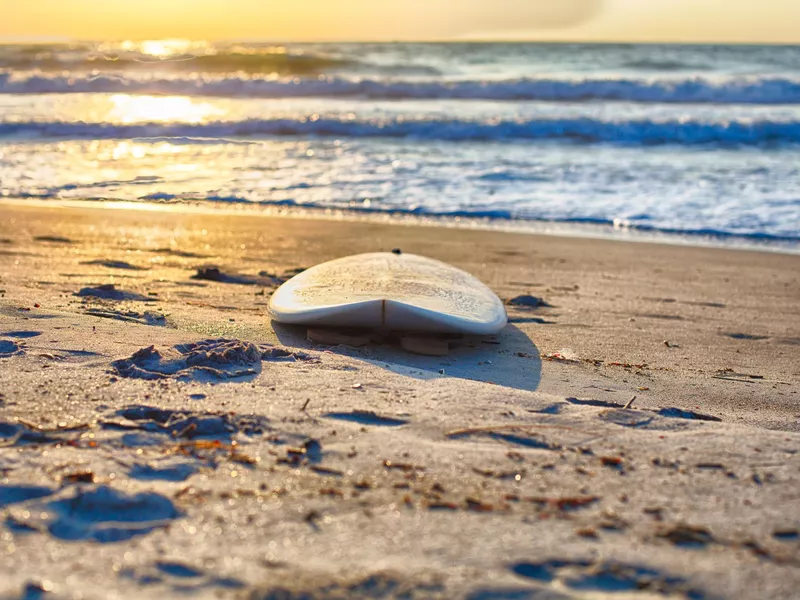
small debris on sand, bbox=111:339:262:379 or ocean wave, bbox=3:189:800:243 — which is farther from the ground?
ocean wave, bbox=3:189:800:243

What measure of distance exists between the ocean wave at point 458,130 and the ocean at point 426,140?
5 centimetres

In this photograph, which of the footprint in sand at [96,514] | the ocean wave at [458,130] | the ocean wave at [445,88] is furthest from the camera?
the ocean wave at [445,88]

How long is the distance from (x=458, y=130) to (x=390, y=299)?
34.3ft

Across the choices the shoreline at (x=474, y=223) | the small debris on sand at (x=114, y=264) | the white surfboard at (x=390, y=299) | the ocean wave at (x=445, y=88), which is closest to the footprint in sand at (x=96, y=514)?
the white surfboard at (x=390, y=299)

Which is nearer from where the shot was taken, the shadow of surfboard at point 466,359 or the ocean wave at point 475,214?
the shadow of surfboard at point 466,359

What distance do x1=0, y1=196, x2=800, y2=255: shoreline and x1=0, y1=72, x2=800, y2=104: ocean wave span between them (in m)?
12.5

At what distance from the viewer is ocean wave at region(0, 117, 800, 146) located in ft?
43.6

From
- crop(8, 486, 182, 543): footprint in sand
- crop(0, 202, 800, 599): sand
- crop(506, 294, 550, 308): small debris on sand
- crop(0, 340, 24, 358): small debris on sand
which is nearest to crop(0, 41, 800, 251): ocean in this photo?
crop(506, 294, 550, 308): small debris on sand

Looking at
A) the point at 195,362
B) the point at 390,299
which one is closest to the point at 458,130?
the point at 390,299

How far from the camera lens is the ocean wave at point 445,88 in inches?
800

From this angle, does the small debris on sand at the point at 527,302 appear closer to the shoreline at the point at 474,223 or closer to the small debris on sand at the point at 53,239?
the shoreline at the point at 474,223

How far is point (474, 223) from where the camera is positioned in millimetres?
7684

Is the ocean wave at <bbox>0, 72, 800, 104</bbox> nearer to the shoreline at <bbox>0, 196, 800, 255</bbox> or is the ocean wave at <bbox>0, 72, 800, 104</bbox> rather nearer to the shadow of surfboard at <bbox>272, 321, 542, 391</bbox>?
the shoreline at <bbox>0, 196, 800, 255</bbox>

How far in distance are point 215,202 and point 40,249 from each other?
2.55 metres
